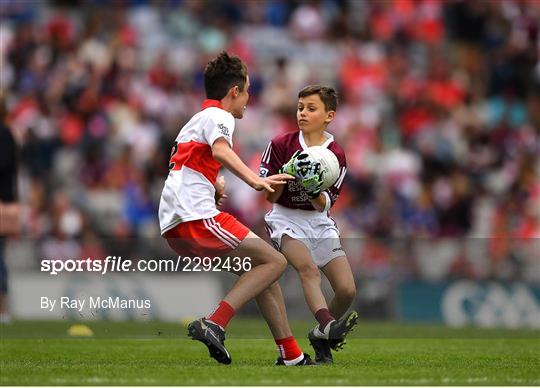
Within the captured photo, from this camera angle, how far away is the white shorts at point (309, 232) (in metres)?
9.65

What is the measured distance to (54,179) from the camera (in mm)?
18344

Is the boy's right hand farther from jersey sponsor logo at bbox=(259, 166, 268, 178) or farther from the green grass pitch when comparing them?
the green grass pitch

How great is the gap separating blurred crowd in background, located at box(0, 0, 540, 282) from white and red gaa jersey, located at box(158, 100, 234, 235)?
666 centimetres

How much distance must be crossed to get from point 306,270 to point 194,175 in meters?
1.14

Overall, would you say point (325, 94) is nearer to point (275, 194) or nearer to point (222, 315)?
point (275, 194)

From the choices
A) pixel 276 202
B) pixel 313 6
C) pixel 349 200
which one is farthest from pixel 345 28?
pixel 276 202

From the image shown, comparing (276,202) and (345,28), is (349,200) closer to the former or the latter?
(345,28)

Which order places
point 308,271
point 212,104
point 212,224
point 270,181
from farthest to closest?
1. point 308,271
2. point 212,104
3. point 212,224
4. point 270,181

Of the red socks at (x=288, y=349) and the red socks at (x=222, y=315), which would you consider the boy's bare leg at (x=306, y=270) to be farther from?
the red socks at (x=222, y=315)

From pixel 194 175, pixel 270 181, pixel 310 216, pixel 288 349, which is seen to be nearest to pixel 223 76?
pixel 194 175

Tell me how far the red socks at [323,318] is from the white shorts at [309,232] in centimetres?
54

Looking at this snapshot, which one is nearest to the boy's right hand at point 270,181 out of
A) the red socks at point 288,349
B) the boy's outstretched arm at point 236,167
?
the boy's outstretched arm at point 236,167

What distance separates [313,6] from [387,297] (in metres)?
7.71

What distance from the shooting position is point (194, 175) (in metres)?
8.92
